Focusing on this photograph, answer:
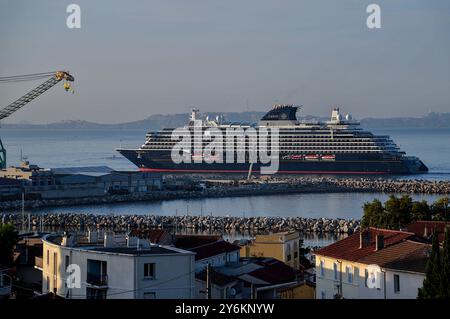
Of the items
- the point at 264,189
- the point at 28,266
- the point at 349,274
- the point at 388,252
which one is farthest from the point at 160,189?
the point at 388,252

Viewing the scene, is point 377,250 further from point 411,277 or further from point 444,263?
point 444,263

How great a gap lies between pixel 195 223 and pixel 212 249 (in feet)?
38.1

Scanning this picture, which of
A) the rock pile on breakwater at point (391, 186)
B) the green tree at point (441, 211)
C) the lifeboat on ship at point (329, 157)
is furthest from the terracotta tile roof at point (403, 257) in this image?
the lifeboat on ship at point (329, 157)

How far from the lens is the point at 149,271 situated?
575 centimetres

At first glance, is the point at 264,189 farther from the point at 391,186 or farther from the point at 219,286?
the point at 219,286

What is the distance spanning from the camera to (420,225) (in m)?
10.6

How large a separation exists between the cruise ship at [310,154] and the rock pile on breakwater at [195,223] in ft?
61.6

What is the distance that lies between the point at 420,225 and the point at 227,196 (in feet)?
65.3

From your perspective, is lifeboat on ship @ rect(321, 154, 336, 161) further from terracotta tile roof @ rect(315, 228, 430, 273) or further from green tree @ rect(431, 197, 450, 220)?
terracotta tile roof @ rect(315, 228, 430, 273)

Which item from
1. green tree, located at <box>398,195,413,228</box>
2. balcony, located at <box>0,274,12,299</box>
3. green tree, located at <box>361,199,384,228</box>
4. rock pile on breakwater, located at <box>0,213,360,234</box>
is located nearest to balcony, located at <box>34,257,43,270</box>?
balcony, located at <box>0,274,12,299</box>

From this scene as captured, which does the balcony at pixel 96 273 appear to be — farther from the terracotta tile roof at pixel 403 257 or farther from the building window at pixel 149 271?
the terracotta tile roof at pixel 403 257

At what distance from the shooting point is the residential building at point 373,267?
677 cm
